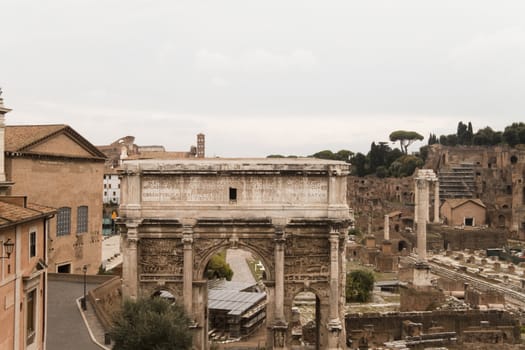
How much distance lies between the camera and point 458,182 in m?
91.4

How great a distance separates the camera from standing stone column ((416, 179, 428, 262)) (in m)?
32.4

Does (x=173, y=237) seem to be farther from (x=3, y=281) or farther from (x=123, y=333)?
(x=3, y=281)

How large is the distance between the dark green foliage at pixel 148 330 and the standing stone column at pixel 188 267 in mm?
2703

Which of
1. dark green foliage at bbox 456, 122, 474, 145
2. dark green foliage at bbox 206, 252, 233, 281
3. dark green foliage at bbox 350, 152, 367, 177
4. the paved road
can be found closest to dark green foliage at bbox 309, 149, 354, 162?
dark green foliage at bbox 350, 152, 367, 177

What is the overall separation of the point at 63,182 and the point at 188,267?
11.6 metres

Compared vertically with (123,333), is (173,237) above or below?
above

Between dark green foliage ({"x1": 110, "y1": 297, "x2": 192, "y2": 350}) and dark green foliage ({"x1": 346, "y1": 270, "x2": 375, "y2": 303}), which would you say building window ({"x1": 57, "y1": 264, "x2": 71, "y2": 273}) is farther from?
dark green foliage ({"x1": 346, "y1": 270, "x2": 375, "y2": 303})

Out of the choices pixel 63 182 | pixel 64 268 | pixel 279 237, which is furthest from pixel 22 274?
pixel 64 268

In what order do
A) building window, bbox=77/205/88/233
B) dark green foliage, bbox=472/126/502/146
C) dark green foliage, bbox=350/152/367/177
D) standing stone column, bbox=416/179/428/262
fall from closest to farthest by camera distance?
building window, bbox=77/205/88/233
standing stone column, bbox=416/179/428/262
dark green foliage, bbox=472/126/502/146
dark green foliage, bbox=350/152/367/177

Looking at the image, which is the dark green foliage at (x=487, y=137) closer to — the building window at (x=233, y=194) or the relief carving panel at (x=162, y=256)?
the building window at (x=233, y=194)

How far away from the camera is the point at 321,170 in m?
19.3

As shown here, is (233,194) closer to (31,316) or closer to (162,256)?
(162,256)

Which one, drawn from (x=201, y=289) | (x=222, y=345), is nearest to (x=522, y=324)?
(x=222, y=345)

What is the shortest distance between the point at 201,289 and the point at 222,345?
5417 mm
